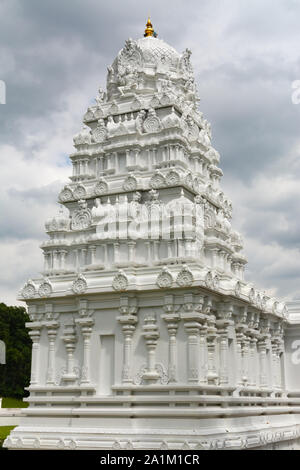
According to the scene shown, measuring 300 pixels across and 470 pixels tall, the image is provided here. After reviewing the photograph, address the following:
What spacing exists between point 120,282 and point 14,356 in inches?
1492

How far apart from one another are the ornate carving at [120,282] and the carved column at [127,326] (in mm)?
463

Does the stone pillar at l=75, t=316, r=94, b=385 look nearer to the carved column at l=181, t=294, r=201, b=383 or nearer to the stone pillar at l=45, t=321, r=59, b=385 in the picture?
the stone pillar at l=45, t=321, r=59, b=385

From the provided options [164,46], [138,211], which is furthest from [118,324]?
[164,46]

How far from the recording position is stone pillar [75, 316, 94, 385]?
73.4 feet

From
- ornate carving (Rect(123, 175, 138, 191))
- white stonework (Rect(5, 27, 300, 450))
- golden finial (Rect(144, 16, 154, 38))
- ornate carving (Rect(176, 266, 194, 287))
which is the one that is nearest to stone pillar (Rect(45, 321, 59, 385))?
white stonework (Rect(5, 27, 300, 450))

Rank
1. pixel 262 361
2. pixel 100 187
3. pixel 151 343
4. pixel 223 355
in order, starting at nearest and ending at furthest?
pixel 151 343
pixel 223 355
pixel 100 187
pixel 262 361

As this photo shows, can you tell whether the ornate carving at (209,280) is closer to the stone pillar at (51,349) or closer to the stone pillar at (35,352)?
the stone pillar at (51,349)

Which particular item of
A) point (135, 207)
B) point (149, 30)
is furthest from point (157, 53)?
point (135, 207)

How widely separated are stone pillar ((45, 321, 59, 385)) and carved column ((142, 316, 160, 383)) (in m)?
4.09

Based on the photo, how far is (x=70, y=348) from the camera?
23172mm

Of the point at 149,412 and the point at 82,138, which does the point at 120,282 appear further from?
the point at 82,138

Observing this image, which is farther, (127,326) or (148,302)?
(148,302)

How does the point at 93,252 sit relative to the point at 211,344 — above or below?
above
